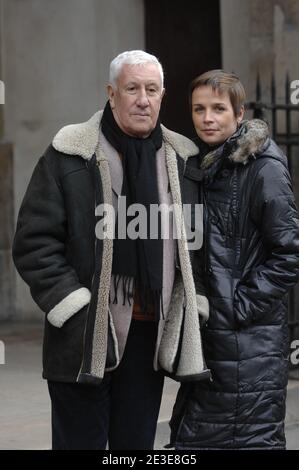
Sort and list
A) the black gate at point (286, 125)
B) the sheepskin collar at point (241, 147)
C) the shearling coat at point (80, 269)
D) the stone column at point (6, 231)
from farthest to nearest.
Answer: the stone column at point (6, 231) < the black gate at point (286, 125) < the sheepskin collar at point (241, 147) < the shearling coat at point (80, 269)

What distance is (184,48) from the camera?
30.5ft

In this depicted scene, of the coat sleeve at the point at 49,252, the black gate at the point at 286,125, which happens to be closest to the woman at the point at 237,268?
the coat sleeve at the point at 49,252

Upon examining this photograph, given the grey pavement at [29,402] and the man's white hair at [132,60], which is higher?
the man's white hair at [132,60]

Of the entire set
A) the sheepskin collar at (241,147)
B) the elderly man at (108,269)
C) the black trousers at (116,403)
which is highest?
the sheepskin collar at (241,147)

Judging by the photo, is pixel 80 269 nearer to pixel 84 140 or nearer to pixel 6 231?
pixel 84 140

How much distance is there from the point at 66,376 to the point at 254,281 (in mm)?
740

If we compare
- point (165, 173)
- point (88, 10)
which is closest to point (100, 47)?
point (88, 10)

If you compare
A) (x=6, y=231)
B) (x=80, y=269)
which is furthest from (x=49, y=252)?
(x=6, y=231)

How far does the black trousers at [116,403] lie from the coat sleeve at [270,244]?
0.36m

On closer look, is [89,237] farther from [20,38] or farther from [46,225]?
[20,38]

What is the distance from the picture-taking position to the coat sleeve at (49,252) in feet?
12.4

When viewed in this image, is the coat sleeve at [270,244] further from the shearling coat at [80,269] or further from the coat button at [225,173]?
the shearling coat at [80,269]

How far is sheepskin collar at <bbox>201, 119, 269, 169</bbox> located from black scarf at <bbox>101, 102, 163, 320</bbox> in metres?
0.25

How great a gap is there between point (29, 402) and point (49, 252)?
3139 mm
